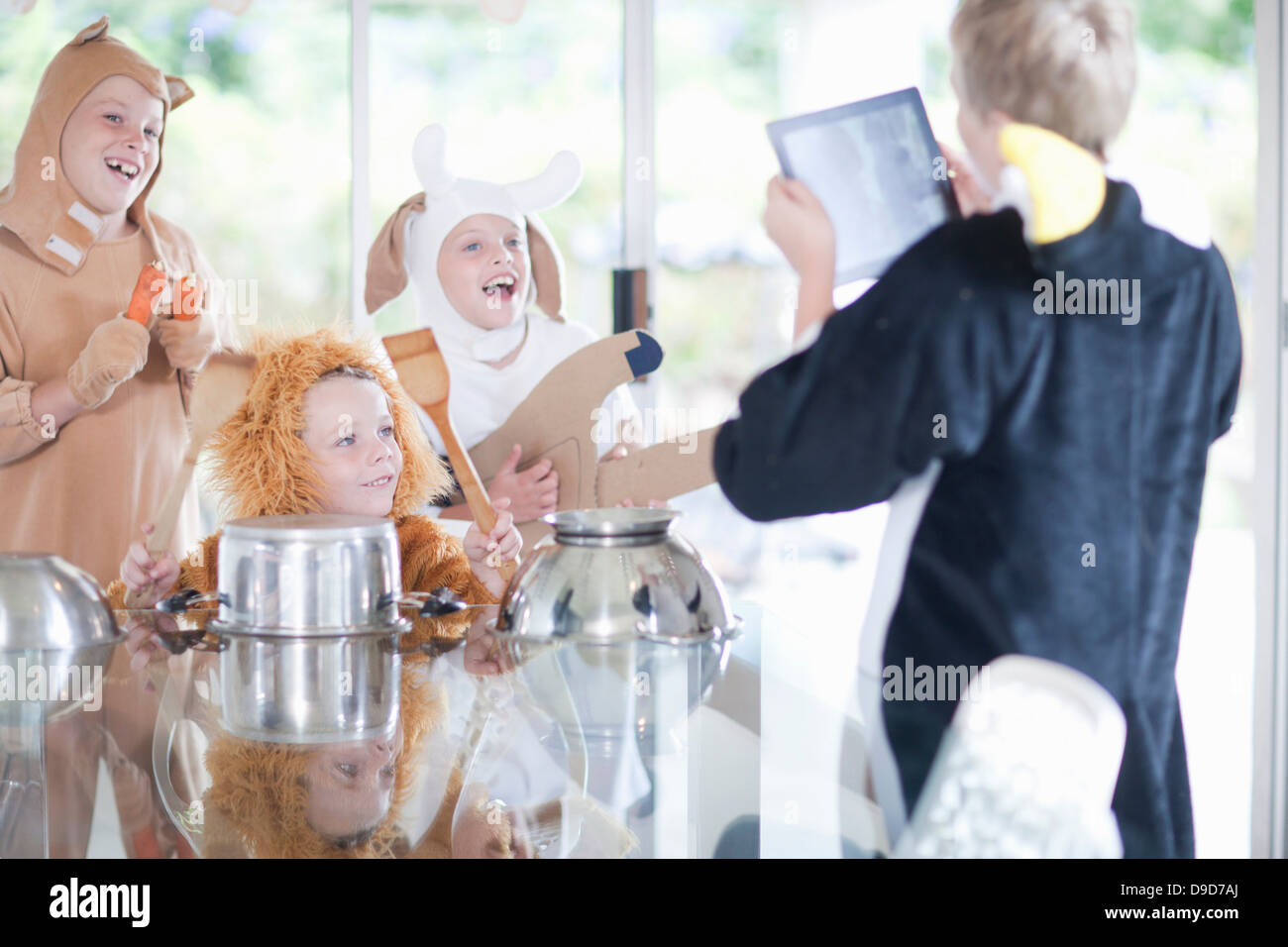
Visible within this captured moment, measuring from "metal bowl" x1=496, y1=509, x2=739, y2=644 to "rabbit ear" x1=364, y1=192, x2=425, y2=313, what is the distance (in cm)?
87

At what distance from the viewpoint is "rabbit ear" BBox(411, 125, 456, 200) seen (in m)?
1.68

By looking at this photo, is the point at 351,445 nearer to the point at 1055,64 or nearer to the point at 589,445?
the point at 589,445

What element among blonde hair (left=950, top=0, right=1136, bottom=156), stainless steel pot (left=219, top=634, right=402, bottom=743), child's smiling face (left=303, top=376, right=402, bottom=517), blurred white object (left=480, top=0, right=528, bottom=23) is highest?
blurred white object (left=480, top=0, right=528, bottom=23)

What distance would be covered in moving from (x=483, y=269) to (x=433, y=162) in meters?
0.17

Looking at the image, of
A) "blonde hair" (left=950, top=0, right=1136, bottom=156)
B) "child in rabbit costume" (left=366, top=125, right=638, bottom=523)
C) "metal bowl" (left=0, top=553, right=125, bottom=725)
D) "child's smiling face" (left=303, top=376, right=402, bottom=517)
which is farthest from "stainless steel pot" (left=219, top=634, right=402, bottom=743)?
"child in rabbit costume" (left=366, top=125, right=638, bottom=523)

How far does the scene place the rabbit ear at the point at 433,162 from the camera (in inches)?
66.1

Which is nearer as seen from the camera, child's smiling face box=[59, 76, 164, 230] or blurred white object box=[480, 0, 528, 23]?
child's smiling face box=[59, 76, 164, 230]

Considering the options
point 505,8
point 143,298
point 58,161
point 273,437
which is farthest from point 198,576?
point 505,8

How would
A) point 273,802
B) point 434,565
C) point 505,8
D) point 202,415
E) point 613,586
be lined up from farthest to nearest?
point 505,8 → point 434,565 → point 202,415 → point 613,586 → point 273,802

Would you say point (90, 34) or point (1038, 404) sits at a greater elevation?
point (90, 34)

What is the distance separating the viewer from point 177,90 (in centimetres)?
174

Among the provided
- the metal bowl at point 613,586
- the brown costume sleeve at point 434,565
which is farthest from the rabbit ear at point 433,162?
the metal bowl at point 613,586

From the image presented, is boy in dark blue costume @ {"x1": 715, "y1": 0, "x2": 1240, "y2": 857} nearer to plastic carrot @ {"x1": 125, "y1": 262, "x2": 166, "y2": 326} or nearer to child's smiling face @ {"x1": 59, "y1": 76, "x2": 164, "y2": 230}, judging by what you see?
plastic carrot @ {"x1": 125, "y1": 262, "x2": 166, "y2": 326}

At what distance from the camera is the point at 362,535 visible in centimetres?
98
